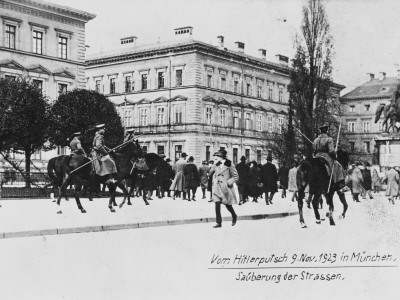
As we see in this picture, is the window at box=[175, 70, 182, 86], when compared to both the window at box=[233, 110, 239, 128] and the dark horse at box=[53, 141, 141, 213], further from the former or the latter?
the dark horse at box=[53, 141, 141, 213]

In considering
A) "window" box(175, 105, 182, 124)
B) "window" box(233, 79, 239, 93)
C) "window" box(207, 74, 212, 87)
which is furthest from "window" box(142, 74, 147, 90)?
"window" box(233, 79, 239, 93)

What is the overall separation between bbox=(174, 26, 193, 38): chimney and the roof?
3409 cm

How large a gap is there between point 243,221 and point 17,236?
19.7 ft

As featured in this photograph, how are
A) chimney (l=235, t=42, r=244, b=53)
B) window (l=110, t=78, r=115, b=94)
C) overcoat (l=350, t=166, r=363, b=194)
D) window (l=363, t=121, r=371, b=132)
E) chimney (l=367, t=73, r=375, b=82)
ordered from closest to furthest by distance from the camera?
overcoat (l=350, t=166, r=363, b=194) < window (l=110, t=78, r=115, b=94) < chimney (l=235, t=42, r=244, b=53) < window (l=363, t=121, r=371, b=132) < chimney (l=367, t=73, r=375, b=82)

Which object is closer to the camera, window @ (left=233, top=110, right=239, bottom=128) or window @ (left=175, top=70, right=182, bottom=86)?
window @ (left=175, top=70, right=182, bottom=86)

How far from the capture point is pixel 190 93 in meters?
60.8

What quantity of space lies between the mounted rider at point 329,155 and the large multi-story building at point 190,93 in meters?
44.6

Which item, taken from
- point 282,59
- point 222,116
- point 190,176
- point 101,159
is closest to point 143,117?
point 222,116

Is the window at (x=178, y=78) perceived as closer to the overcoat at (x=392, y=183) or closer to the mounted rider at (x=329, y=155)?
the overcoat at (x=392, y=183)

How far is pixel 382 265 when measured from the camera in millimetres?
10148

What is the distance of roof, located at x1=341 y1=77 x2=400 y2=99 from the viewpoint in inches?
3364

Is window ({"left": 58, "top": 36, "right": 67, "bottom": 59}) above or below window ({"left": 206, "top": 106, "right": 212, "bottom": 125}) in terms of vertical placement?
above

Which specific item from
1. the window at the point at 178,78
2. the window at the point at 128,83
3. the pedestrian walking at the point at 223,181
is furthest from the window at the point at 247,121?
the pedestrian walking at the point at 223,181

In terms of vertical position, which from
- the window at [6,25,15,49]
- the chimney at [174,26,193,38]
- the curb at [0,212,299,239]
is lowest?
the curb at [0,212,299,239]
